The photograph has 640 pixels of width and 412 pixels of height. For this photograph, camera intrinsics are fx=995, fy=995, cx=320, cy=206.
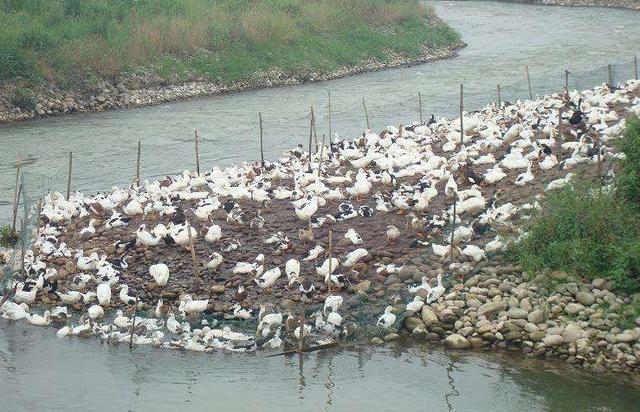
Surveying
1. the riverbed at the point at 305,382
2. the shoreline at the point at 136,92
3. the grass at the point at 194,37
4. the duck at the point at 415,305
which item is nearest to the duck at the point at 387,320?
the duck at the point at 415,305

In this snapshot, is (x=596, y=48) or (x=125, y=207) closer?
(x=125, y=207)

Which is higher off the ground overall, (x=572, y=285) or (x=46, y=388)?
(x=572, y=285)

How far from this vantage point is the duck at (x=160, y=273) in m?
12.0

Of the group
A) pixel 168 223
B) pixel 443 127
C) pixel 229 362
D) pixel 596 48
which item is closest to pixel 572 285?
pixel 229 362

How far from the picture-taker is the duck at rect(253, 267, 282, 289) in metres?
11.6

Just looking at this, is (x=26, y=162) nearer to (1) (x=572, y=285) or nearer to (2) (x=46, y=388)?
(2) (x=46, y=388)

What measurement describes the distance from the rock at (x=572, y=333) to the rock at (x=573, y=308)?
0.23 metres

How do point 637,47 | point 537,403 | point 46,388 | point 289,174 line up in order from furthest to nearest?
1. point 637,47
2. point 289,174
3. point 46,388
4. point 537,403

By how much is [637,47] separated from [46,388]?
1066 inches

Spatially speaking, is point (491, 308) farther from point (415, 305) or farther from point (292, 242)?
point (292, 242)

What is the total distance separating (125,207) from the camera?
14008mm

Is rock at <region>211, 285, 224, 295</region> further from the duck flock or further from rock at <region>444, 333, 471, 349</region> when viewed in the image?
rock at <region>444, 333, 471, 349</region>

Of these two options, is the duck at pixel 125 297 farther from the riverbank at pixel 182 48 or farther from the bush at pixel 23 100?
the bush at pixel 23 100

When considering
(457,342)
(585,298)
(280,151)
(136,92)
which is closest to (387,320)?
(457,342)
